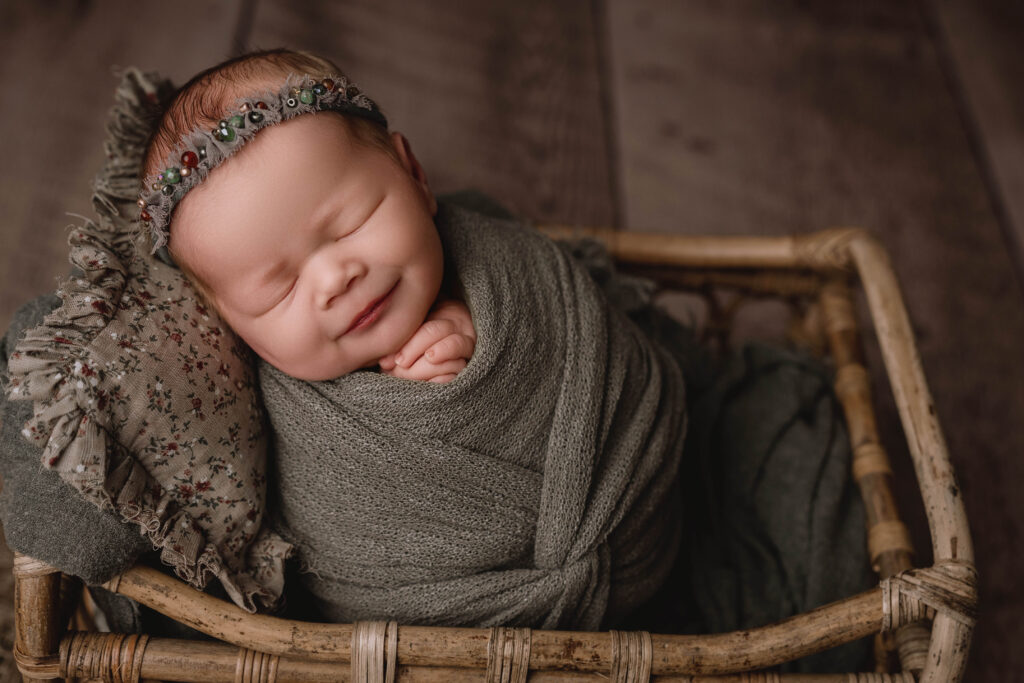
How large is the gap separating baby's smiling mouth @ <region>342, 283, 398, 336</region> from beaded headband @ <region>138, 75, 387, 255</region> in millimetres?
178

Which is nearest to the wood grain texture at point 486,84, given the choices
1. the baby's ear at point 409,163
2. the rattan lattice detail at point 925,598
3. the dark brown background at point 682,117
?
the dark brown background at point 682,117

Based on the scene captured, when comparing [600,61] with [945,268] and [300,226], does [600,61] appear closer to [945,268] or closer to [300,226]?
[945,268]

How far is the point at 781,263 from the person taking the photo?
1.21 meters

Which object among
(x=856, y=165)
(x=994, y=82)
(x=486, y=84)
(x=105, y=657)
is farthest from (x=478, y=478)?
(x=994, y=82)

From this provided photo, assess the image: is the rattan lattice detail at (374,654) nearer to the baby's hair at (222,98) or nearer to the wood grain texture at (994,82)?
the baby's hair at (222,98)

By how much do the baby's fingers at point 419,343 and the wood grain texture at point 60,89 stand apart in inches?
36.0

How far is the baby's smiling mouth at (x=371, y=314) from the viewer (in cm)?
78

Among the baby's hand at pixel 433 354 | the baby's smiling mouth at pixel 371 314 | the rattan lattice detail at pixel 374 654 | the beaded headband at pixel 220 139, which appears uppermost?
the beaded headband at pixel 220 139

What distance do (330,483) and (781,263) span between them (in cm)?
73

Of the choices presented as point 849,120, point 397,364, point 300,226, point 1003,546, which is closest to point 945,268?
point 849,120

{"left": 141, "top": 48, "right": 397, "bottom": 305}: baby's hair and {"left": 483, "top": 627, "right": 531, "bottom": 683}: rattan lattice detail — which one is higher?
{"left": 141, "top": 48, "right": 397, "bottom": 305}: baby's hair

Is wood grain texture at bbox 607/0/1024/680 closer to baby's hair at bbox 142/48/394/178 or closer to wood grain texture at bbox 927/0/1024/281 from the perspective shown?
wood grain texture at bbox 927/0/1024/281

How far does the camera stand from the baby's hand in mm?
820

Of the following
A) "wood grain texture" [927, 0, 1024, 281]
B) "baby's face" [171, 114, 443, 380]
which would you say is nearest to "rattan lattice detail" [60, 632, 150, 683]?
"baby's face" [171, 114, 443, 380]
